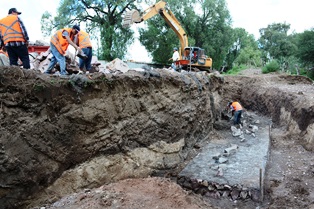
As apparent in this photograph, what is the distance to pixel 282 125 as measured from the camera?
12484 mm

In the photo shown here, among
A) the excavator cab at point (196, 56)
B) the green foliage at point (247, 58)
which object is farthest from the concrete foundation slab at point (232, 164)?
the green foliage at point (247, 58)

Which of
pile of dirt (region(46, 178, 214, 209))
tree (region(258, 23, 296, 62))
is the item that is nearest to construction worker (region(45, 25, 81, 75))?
pile of dirt (region(46, 178, 214, 209))

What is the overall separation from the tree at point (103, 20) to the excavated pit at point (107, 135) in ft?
39.4

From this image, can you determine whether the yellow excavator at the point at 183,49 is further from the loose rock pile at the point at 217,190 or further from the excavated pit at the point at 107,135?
the loose rock pile at the point at 217,190

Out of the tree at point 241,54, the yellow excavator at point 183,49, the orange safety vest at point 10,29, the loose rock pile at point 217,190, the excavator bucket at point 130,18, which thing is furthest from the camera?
the tree at point 241,54

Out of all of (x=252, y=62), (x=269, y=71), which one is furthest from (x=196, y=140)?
(x=252, y=62)

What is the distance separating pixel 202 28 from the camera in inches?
1025

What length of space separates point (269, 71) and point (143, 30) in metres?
10.8

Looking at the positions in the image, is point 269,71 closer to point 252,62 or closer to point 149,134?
point 252,62

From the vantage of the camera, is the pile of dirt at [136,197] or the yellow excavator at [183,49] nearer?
the pile of dirt at [136,197]

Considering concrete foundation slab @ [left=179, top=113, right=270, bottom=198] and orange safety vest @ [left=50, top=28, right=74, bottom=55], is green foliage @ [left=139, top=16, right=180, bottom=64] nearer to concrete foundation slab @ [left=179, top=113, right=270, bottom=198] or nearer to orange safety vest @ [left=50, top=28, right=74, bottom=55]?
concrete foundation slab @ [left=179, top=113, right=270, bottom=198]

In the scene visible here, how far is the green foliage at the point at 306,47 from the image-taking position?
19859mm

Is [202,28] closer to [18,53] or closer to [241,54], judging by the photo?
[241,54]

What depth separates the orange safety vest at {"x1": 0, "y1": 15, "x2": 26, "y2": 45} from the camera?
554 cm
